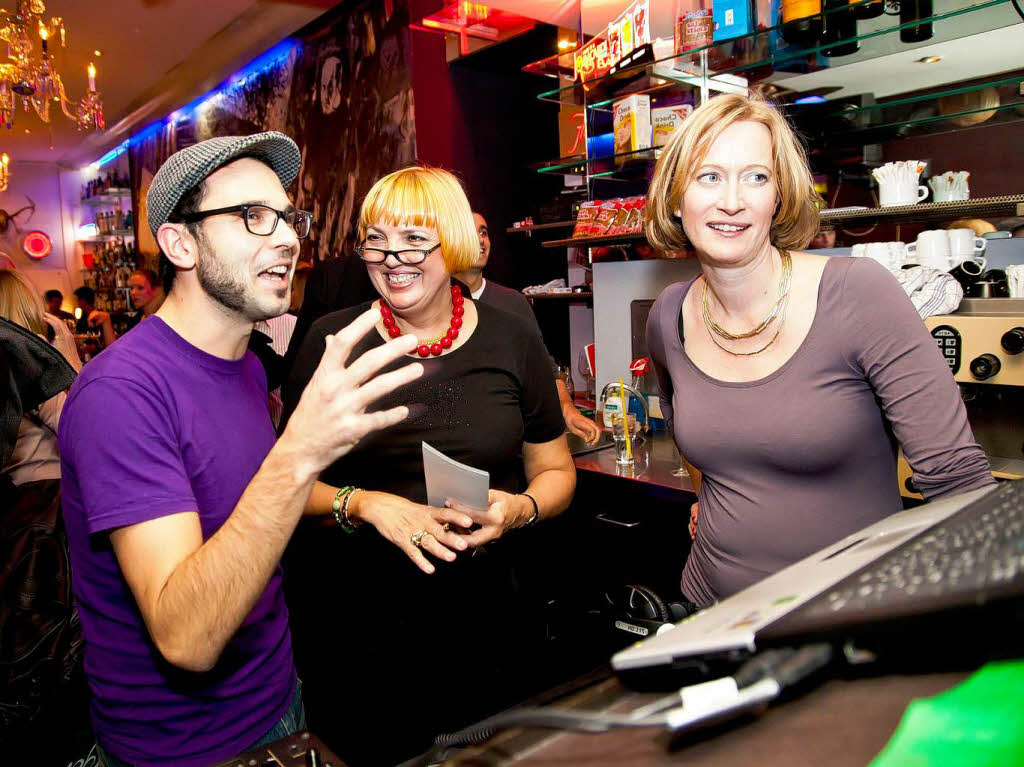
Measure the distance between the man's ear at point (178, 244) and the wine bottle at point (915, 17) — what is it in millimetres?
2205

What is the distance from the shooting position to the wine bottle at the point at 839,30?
234cm

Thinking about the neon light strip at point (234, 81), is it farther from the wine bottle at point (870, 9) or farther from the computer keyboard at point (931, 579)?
the computer keyboard at point (931, 579)

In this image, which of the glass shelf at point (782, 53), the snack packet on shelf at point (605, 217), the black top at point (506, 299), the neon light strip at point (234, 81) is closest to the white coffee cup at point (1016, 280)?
the glass shelf at point (782, 53)

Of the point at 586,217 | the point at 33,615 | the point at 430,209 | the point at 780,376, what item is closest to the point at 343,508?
the point at 430,209

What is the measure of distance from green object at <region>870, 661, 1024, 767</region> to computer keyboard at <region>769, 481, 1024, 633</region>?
0.06 meters

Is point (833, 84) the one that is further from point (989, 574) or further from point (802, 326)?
point (989, 574)

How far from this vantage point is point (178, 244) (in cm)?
135

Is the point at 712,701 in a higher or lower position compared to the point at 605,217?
lower

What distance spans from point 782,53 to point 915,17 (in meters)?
0.42

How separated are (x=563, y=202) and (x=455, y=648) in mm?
3246

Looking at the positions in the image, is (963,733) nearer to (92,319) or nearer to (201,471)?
(201,471)

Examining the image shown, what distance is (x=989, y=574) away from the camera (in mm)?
439

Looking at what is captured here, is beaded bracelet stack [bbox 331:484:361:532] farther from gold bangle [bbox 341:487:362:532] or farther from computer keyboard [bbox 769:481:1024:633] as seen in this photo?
computer keyboard [bbox 769:481:1024:633]

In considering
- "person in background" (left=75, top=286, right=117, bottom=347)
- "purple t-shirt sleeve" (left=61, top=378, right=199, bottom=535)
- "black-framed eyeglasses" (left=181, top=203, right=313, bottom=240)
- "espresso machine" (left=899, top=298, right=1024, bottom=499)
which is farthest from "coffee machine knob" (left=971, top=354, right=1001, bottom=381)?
"person in background" (left=75, top=286, right=117, bottom=347)
